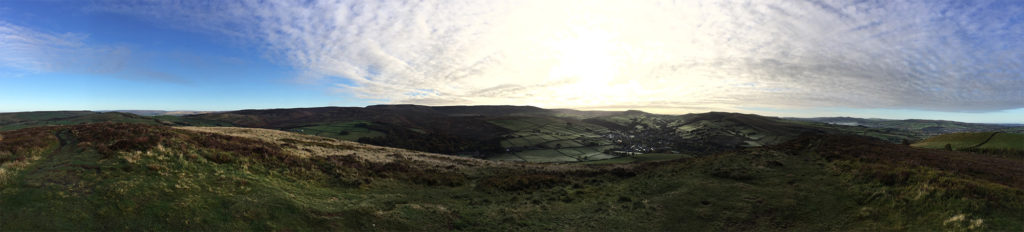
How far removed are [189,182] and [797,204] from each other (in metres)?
26.0

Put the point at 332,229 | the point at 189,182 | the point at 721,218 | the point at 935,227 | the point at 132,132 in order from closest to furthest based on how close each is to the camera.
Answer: the point at 935,227
the point at 332,229
the point at 189,182
the point at 721,218
the point at 132,132

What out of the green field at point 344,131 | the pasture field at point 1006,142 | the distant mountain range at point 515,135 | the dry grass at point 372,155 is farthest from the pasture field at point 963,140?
the green field at point 344,131

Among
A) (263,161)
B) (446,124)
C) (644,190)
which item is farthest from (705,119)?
(263,161)

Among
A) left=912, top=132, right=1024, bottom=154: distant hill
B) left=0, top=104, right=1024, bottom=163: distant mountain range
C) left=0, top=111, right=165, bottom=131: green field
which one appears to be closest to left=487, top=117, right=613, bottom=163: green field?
left=0, top=104, right=1024, bottom=163: distant mountain range

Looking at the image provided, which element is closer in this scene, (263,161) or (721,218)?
(721,218)

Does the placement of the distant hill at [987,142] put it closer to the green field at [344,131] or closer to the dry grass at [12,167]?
the dry grass at [12,167]

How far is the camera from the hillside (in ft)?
33.1

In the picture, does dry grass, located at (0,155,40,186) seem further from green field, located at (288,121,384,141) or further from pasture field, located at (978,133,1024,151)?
green field, located at (288,121,384,141)

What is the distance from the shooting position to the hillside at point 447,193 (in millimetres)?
10094

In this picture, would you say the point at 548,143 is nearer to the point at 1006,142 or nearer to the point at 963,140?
the point at 963,140

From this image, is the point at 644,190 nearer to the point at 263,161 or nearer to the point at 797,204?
the point at 797,204

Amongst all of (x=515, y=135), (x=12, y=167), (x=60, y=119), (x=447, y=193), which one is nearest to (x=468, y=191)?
(x=447, y=193)

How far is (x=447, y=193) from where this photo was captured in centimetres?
1964

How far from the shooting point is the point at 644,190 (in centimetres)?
1986
